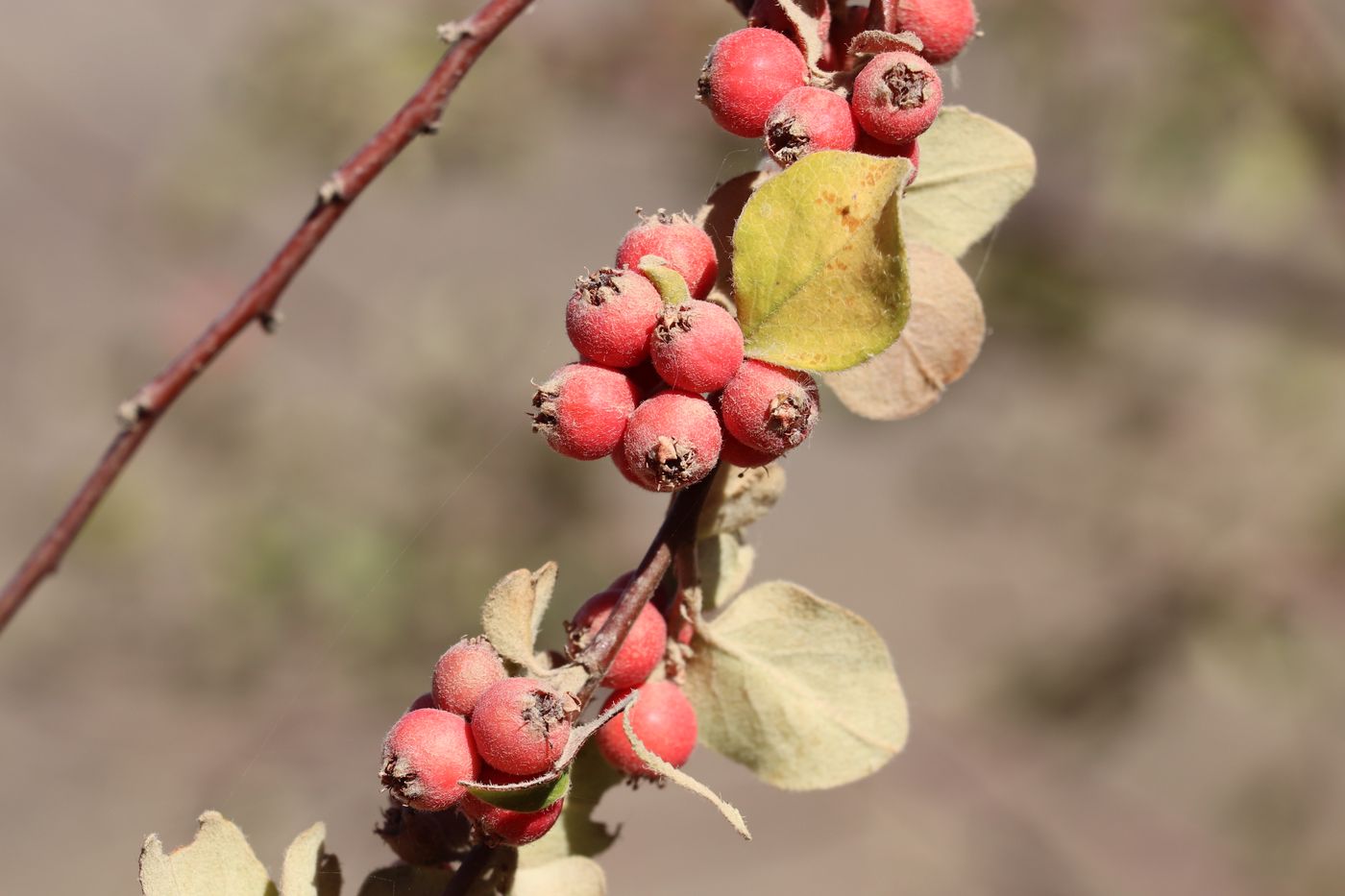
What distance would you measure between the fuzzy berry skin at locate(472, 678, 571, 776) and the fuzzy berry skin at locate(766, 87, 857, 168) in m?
0.36

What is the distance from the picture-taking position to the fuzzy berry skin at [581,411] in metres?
0.71

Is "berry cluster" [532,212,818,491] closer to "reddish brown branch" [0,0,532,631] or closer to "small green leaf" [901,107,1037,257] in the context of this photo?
"small green leaf" [901,107,1037,257]

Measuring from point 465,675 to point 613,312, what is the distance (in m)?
0.24

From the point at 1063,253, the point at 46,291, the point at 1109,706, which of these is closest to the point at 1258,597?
the point at 1109,706

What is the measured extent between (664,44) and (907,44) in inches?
107

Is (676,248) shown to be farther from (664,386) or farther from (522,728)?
(522,728)

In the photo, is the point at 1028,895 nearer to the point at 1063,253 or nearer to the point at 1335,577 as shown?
the point at 1335,577

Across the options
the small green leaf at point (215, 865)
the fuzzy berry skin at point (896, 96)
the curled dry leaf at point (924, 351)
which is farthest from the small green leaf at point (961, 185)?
the small green leaf at point (215, 865)

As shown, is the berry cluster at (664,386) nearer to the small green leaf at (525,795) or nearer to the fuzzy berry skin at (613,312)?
the fuzzy berry skin at (613,312)

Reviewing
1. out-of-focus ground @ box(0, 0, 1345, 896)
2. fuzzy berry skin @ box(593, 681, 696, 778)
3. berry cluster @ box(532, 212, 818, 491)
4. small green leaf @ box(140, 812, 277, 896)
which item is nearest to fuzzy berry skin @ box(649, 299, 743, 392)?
berry cluster @ box(532, 212, 818, 491)

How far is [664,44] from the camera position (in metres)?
3.32

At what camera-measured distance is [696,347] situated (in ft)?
2.22

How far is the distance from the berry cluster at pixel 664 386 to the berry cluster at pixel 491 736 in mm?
137

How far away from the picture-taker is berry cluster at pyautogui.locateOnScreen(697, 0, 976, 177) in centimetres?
73
